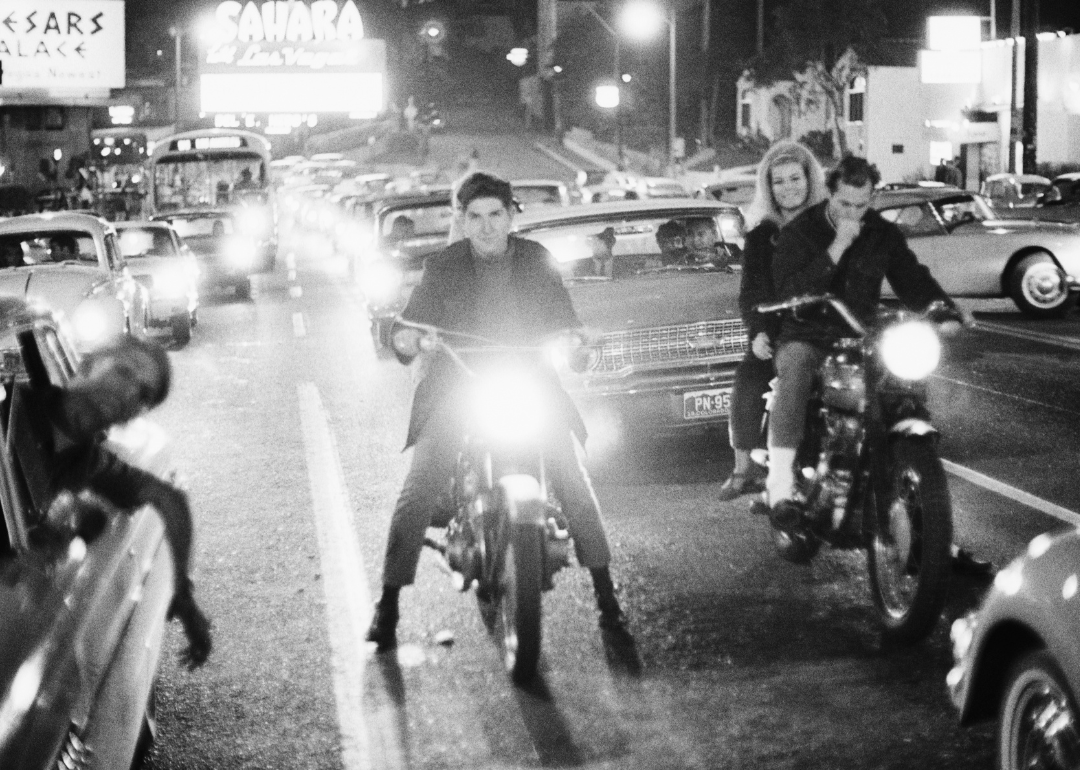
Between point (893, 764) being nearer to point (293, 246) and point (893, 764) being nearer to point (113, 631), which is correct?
point (113, 631)

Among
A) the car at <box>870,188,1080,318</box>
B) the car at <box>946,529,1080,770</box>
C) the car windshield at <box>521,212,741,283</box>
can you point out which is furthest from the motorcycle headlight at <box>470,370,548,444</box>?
the car at <box>870,188,1080,318</box>

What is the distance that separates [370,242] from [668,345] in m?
9.45

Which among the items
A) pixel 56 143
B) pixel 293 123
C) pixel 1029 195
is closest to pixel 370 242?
pixel 1029 195

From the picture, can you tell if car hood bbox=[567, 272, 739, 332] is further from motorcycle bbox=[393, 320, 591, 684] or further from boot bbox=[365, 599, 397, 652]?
boot bbox=[365, 599, 397, 652]

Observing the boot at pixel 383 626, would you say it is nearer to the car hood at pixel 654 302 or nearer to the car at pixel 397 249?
the car hood at pixel 654 302

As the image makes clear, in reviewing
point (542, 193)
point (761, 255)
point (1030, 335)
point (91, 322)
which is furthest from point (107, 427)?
point (542, 193)

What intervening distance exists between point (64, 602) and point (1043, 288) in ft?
57.7

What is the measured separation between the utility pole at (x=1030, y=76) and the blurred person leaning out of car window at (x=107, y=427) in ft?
98.2

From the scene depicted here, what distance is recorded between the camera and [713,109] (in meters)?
73.1

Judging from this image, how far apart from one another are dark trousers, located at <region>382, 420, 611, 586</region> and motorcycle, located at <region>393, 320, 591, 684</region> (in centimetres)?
7

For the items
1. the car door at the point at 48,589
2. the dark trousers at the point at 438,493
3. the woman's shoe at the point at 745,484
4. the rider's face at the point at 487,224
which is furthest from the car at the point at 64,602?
the woman's shoe at the point at 745,484

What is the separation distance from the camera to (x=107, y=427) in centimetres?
386

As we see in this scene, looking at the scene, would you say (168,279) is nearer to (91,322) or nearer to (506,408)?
(91,322)

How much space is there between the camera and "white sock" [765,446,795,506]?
23.4ft
